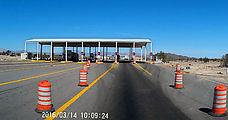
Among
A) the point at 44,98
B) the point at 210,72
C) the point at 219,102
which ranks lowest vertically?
the point at 210,72

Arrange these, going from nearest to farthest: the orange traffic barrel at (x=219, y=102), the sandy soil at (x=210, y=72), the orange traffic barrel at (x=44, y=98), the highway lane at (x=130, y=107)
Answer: the highway lane at (x=130, y=107)
the orange traffic barrel at (x=44, y=98)
the orange traffic barrel at (x=219, y=102)
the sandy soil at (x=210, y=72)

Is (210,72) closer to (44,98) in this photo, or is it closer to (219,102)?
(219,102)

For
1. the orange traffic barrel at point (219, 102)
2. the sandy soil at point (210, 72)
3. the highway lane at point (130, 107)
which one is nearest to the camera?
the highway lane at point (130, 107)

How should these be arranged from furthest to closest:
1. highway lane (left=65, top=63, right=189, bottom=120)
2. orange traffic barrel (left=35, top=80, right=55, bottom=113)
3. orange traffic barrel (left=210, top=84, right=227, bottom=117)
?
orange traffic barrel (left=210, top=84, right=227, bottom=117) < orange traffic barrel (left=35, top=80, right=55, bottom=113) < highway lane (left=65, top=63, right=189, bottom=120)

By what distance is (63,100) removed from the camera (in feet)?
27.1

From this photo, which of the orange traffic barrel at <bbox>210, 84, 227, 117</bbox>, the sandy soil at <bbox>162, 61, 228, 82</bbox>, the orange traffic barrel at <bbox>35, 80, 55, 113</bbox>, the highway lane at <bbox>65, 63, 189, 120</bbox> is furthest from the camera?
the sandy soil at <bbox>162, 61, 228, 82</bbox>

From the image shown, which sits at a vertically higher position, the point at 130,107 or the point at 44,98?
the point at 44,98

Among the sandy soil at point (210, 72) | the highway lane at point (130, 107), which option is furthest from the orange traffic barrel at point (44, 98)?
the sandy soil at point (210, 72)

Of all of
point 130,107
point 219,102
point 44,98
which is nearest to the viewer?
point 44,98

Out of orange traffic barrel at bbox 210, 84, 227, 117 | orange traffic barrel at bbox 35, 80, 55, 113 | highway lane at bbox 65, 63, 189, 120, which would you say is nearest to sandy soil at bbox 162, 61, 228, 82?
orange traffic barrel at bbox 210, 84, 227, 117

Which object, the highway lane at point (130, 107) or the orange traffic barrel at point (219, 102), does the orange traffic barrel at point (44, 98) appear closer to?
the highway lane at point (130, 107)

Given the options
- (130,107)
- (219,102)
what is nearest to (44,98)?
(130,107)

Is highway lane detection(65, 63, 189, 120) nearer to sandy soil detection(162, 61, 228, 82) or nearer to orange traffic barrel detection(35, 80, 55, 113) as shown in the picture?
orange traffic barrel detection(35, 80, 55, 113)

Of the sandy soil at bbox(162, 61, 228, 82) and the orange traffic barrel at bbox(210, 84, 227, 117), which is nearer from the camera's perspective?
the orange traffic barrel at bbox(210, 84, 227, 117)
